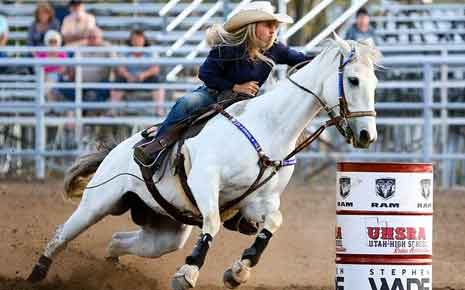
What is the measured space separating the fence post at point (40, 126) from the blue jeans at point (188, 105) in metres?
5.95

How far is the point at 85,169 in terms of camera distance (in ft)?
27.0

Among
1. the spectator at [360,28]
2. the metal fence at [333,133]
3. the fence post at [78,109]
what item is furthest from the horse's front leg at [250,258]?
the spectator at [360,28]

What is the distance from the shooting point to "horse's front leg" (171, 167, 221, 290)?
6738mm

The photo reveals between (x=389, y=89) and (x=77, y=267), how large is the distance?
23.0 feet

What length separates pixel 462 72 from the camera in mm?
14836

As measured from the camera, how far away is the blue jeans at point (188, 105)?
741cm

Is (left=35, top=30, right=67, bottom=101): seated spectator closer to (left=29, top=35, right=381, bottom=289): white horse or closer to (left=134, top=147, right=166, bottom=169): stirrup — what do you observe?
(left=134, top=147, right=166, bottom=169): stirrup

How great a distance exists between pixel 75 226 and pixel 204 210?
1.26 m

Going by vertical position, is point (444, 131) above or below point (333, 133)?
above

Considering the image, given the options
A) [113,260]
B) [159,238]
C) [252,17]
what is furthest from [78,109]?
[252,17]

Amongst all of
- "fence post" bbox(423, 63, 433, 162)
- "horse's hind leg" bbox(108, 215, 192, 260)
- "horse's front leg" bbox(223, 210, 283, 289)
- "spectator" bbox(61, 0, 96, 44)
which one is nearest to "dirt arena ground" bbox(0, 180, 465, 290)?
"horse's hind leg" bbox(108, 215, 192, 260)

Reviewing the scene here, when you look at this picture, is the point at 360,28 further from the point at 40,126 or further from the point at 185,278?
the point at 185,278

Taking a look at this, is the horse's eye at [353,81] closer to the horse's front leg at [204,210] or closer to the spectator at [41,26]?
the horse's front leg at [204,210]

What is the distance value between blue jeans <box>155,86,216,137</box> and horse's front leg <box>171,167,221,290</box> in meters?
0.52
